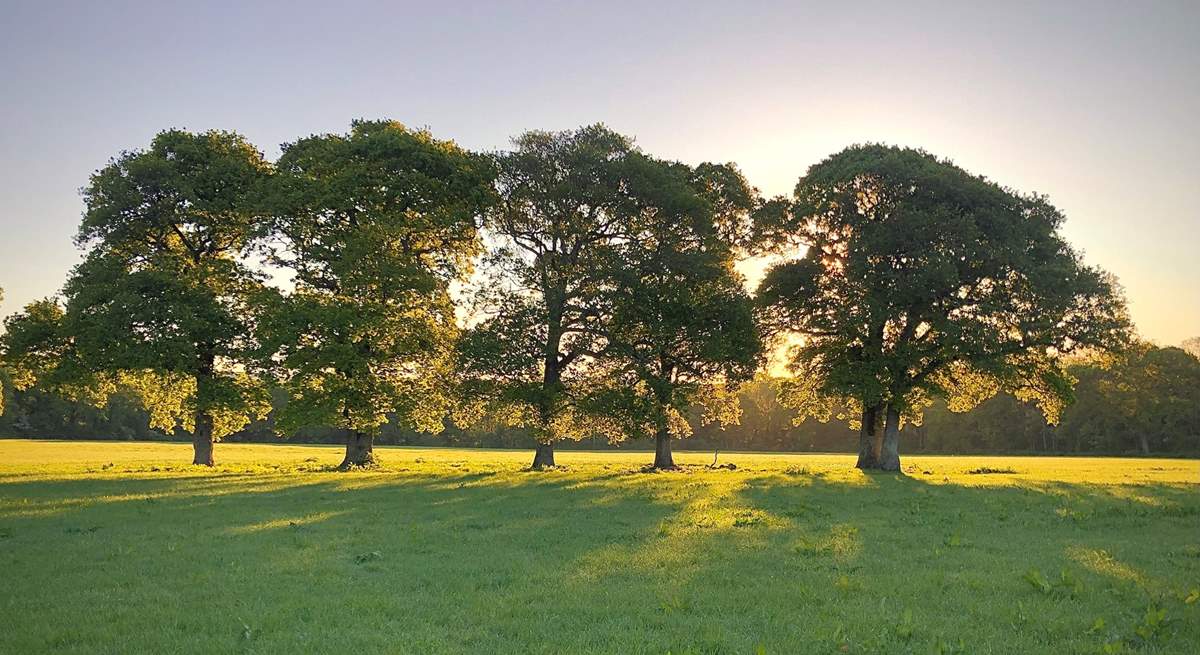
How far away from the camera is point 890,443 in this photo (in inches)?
1705

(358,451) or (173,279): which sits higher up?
(173,279)

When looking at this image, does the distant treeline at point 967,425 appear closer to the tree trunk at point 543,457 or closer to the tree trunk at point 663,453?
the tree trunk at point 663,453

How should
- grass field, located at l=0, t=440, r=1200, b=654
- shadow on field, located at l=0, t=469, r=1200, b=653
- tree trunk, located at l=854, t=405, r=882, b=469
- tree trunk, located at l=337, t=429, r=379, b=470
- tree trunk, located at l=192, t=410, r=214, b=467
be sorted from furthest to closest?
tree trunk, located at l=854, t=405, r=882, b=469, tree trunk, located at l=192, t=410, r=214, b=467, tree trunk, located at l=337, t=429, r=379, b=470, shadow on field, located at l=0, t=469, r=1200, b=653, grass field, located at l=0, t=440, r=1200, b=654

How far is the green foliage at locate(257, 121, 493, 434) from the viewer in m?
35.3

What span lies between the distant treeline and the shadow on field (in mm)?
60565

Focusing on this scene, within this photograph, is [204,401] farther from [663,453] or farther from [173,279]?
[663,453]

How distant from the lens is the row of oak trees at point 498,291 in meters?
35.9

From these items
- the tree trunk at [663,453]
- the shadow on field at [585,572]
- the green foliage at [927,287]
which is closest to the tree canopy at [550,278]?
the tree trunk at [663,453]

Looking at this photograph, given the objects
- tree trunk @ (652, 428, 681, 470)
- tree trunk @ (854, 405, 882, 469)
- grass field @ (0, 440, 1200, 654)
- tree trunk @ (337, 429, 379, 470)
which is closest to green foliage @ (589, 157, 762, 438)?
A: tree trunk @ (652, 428, 681, 470)

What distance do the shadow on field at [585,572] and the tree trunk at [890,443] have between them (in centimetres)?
1903

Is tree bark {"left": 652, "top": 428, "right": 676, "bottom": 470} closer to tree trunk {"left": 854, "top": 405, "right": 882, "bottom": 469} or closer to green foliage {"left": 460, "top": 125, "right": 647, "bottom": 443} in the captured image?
green foliage {"left": 460, "top": 125, "right": 647, "bottom": 443}

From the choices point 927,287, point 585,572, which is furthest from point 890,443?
point 585,572

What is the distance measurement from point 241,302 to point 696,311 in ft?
72.9

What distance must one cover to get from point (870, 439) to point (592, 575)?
119 ft
